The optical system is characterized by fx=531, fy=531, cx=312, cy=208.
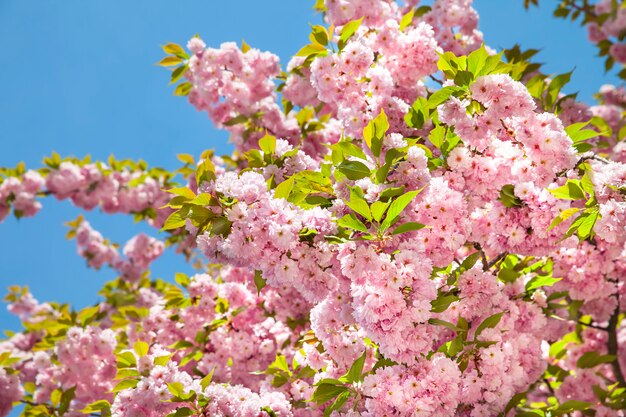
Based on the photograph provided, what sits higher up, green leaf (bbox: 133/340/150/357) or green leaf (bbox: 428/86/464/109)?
green leaf (bbox: 428/86/464/109)

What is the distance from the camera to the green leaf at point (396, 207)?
8.43 ft

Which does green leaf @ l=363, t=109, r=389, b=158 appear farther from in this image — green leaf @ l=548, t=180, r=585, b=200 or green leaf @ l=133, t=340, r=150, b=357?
green leaf @ l=133, t=340, r=150, b=357

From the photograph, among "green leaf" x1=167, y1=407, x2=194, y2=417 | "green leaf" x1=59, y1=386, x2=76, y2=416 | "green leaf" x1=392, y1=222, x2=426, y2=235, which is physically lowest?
"green leaf" x1=167, y1=407, x2=194, y2=417

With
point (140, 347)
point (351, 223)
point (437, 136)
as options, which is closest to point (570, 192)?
point (437, 136)

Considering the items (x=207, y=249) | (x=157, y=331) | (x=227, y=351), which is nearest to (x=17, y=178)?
(x=157, y=331)

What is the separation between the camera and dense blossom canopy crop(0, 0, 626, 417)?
278cm

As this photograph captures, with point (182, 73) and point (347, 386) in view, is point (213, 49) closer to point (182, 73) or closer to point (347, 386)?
point (182, 73)

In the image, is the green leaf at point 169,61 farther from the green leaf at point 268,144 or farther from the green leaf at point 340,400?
the green leaf at point 340,400

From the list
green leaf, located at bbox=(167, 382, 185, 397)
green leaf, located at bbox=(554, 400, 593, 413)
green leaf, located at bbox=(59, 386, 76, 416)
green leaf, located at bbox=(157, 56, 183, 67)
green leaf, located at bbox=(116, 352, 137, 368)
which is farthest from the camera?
green leaf, located at bbox=(157, 56, 183, 67)

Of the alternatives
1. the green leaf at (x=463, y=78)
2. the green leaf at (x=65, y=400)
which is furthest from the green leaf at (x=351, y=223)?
the green leaf at (x=65, y=400)

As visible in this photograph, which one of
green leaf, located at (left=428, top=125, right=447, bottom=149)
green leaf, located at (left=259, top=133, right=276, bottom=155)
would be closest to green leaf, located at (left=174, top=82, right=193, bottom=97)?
green leaf, located at (left=259, top=133, right=276, bottom=155)

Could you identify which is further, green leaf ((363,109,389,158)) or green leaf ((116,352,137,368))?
green leaf ((116,352,137,368))

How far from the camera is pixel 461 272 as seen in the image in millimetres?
3469

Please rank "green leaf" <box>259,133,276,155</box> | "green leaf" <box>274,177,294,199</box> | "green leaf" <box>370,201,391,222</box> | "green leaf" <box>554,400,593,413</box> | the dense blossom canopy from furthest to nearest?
"green leaf" <box>259,133,276,155</box>
"green leaf" <box>554,400,593,413</box>
"green leaf" <box>274,177,294,199</box>
the dense blossom canopy
"green leaf" <box>370,201,391,222</box>
